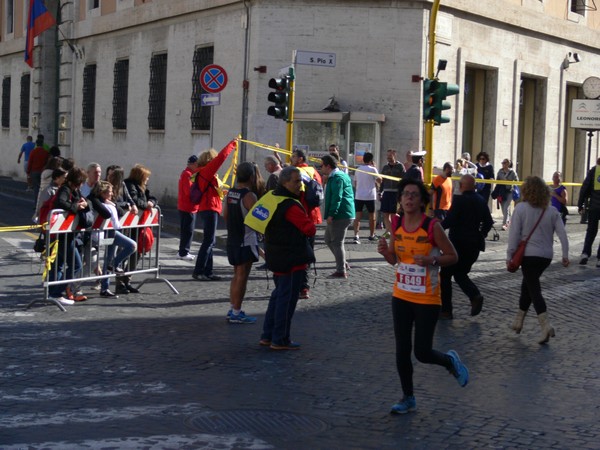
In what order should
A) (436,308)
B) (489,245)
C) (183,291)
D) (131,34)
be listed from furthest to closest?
1. (131,34)
2. (489,245)
3. (183,291)
4. (436,308)

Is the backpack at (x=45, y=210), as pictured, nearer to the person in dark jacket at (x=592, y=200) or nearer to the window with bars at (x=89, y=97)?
the person in dark jacket at (x=592, y=200)

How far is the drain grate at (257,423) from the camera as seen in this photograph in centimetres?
647

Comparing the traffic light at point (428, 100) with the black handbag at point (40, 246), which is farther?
the traffic light at point (428, 100)

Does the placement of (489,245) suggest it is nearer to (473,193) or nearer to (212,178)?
(212,178)

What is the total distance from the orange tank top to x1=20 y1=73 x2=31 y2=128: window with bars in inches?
1333

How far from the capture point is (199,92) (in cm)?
2602

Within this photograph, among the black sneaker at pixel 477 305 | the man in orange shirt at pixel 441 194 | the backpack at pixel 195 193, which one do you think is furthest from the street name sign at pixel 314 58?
the black sneaker at pixel 477 305

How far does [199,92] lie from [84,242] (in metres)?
14.4

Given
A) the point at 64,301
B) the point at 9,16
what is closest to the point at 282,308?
the point at 64,301

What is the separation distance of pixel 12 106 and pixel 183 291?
3013 centimetres

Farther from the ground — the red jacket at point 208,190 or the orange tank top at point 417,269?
the red jacket at point 208,190

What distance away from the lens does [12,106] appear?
4084 cm

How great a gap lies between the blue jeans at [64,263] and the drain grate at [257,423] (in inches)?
208

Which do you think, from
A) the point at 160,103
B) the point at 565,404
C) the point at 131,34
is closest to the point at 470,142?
the point at 160,103
